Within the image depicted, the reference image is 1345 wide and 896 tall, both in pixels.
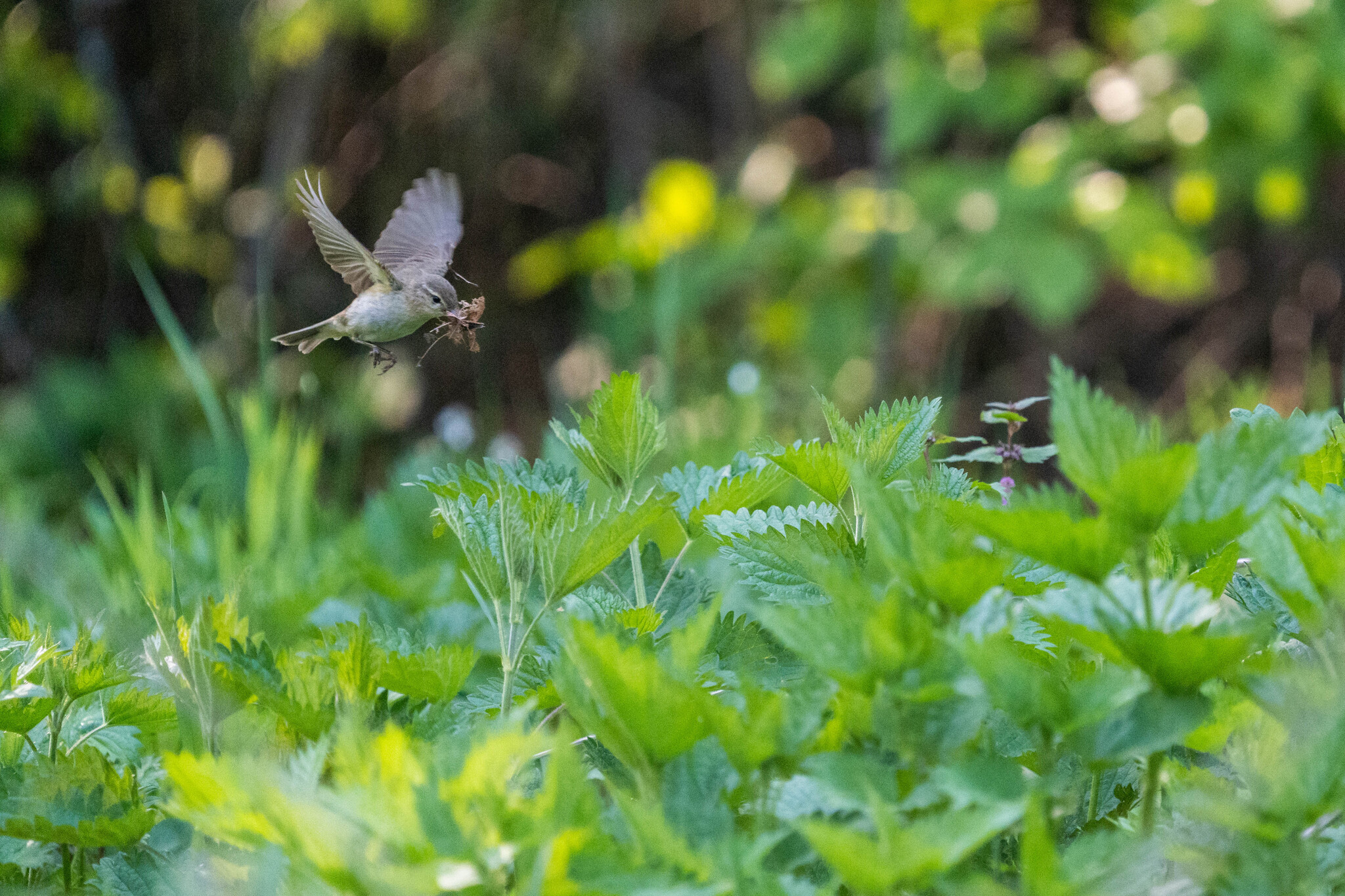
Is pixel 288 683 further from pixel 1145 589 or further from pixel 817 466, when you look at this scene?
pixel 1145 589

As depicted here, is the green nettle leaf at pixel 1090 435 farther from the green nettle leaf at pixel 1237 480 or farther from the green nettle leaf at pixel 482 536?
the green nettle leaf at pixel 482 536

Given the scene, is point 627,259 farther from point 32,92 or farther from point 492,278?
point 32,92

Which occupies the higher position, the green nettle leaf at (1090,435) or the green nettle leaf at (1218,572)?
the green nettle leaf at (1090,435)

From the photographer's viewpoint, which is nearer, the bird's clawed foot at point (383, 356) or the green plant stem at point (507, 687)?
the green plant stem at point (507, 687)

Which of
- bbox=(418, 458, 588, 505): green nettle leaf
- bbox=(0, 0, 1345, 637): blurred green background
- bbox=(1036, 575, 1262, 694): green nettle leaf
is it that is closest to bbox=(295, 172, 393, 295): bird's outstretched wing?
bbox=(418, 458, 588, 505): green nettle leaf

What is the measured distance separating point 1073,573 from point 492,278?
159 inches


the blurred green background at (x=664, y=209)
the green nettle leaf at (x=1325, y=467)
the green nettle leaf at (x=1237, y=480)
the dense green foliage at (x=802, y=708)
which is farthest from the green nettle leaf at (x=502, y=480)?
the blurred green background at (x=664, y=209)

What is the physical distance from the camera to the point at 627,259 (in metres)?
3.21

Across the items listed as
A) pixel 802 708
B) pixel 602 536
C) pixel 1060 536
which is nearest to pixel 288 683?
pixel 602 536

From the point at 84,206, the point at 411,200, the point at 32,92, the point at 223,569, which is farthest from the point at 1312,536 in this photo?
the point at 84,206

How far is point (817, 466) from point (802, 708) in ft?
0.59

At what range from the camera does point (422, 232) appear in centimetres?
119

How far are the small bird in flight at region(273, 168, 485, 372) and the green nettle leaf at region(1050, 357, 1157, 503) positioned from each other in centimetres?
52

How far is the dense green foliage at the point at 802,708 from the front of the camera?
1.58 feet
